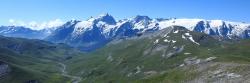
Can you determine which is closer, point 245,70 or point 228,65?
point 245,70

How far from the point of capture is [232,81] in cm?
17250

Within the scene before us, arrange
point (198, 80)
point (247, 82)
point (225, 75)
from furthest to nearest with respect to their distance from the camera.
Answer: point (198, 80)
point (225, 75)
point (247, 82)

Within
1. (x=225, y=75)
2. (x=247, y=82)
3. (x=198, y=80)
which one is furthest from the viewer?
(x=198, y=80)

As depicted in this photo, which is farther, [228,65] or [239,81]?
[228,65]

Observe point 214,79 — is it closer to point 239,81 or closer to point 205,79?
point 205,79

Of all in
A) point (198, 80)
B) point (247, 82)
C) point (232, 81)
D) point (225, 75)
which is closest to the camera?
point (247, 82)

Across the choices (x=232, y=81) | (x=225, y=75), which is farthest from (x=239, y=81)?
(x=225, y=75)

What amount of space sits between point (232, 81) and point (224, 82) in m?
3.62

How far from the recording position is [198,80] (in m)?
197

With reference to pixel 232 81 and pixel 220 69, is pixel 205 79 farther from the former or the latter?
pixel 232 81

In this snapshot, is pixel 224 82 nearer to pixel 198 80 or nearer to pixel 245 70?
pixel 245 70

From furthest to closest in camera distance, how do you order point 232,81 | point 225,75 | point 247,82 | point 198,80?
1. point 198,80
2. point 225,75
3. point 232,81
4. point 247,82

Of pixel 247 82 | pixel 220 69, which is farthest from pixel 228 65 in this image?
pixel 247 82

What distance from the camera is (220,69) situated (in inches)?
7657
